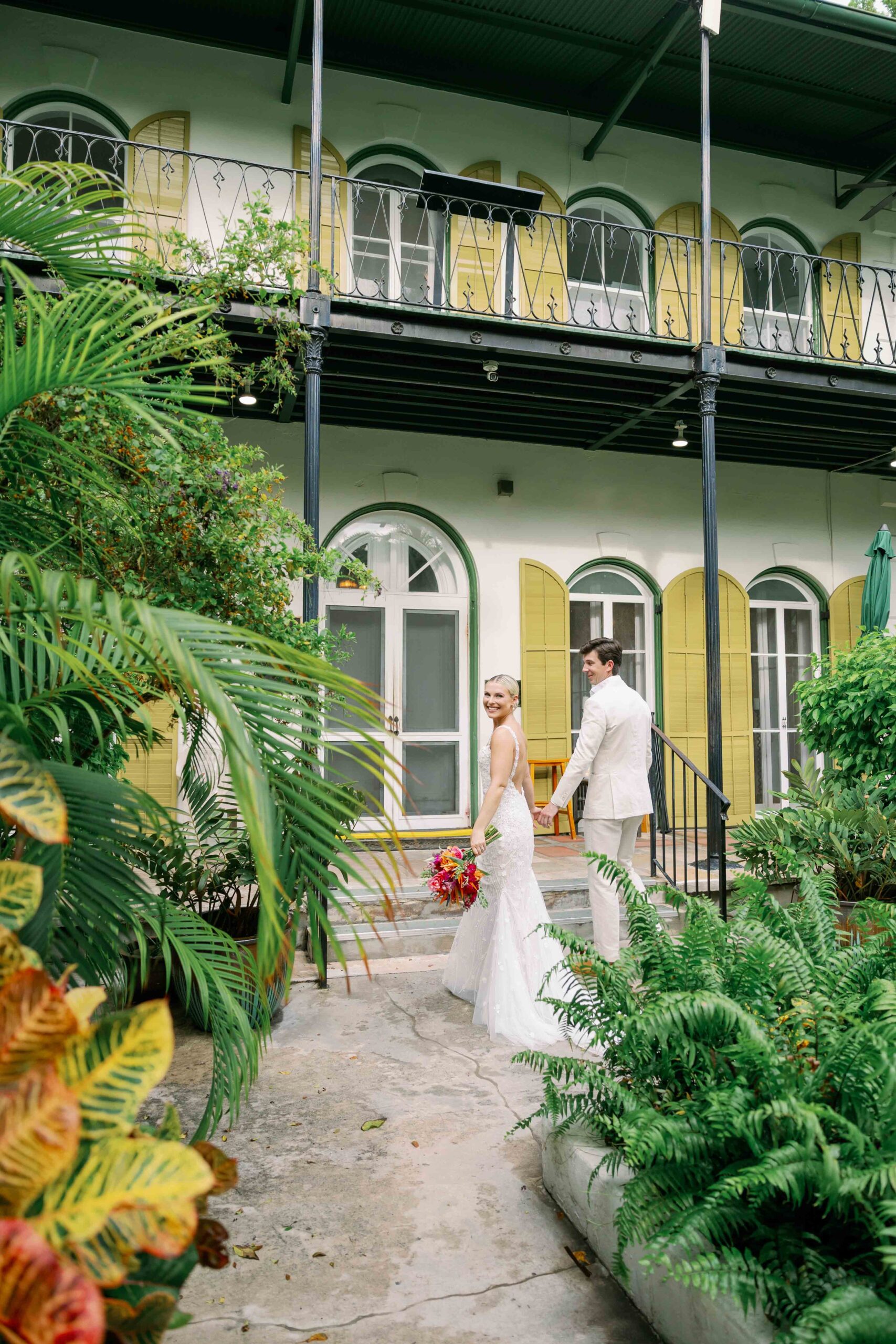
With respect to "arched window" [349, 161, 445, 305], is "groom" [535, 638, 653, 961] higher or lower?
lower

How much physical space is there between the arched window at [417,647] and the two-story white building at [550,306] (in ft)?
0.10

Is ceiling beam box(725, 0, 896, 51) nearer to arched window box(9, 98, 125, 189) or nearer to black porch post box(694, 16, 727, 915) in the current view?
black porch post box(694, 16, 727, 915)

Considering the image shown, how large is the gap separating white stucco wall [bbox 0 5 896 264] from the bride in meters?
5.89

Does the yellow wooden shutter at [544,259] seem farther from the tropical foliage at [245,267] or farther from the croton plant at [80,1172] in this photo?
the croton plant at [80,1172]

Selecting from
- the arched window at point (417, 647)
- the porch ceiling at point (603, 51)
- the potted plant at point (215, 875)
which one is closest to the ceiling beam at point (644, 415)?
the arched window at point (417, 647)

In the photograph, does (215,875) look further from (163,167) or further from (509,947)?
(163,167)

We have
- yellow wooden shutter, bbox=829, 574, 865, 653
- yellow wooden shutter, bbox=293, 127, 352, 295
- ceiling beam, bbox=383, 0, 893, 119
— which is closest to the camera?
ceiling beam, bbox=383, 0, 893, 119

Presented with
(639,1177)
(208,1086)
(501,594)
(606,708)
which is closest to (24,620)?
(639,1177)

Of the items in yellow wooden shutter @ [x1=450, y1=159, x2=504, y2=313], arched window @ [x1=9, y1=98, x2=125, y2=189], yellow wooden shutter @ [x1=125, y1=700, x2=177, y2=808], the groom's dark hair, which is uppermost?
arched window @ [x1=9, y1=98, x2=125, y2=189]

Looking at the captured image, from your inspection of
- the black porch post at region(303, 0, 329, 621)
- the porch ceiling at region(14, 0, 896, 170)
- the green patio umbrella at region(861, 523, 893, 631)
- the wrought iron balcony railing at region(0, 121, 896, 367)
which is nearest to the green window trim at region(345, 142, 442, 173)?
the wrought iron balcony railing at region(0, 121, 896, 367)

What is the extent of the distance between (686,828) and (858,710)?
1485mm

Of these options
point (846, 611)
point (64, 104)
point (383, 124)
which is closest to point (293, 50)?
point (383, 124)

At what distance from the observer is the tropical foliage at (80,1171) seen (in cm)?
74

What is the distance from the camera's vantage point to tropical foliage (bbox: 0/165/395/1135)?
122cm
